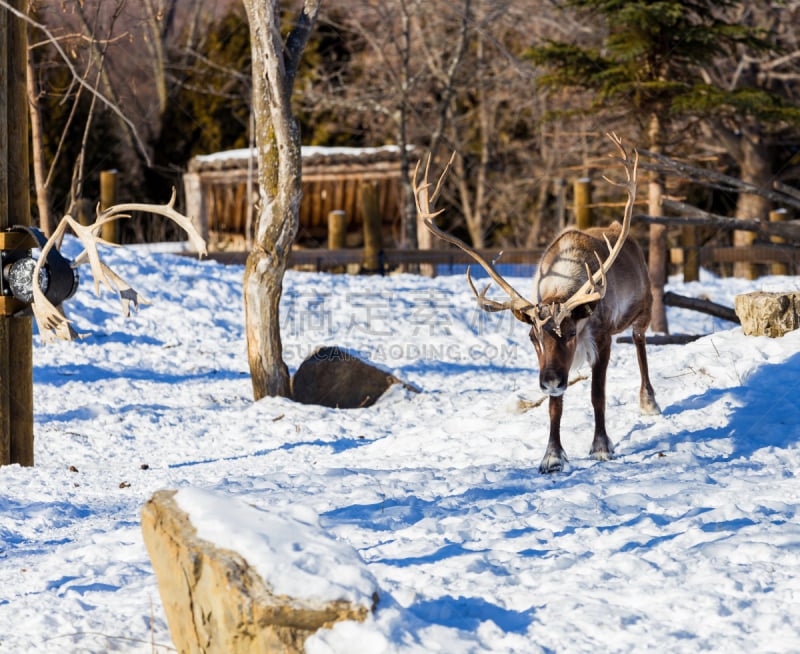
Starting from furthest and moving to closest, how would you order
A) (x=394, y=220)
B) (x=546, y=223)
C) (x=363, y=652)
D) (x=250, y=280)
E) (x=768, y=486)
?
(x=546, y=223) → (x=394, y=220) → (x=250, y=280) → (x=768, y=486) → (x=363, y=652)

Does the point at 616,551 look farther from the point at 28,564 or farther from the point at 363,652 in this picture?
the point at 28,564

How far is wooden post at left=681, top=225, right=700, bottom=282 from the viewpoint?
630 inches

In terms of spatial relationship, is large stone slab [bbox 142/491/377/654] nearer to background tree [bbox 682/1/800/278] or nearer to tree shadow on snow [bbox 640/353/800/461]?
tree shadow on snow [bbox 640/353/800/461]

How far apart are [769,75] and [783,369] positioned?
13220mm

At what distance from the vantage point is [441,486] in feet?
20.5

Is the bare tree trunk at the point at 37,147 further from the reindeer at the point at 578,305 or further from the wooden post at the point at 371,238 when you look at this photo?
the reindeer at the point at 578,305

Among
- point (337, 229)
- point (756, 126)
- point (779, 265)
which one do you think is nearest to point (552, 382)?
point (337, 229)

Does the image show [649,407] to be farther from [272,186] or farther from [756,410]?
[272,186]

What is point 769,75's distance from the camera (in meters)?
19.5

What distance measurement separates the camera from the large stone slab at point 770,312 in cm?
846

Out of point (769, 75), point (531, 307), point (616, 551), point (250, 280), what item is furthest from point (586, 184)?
point (616, 551)

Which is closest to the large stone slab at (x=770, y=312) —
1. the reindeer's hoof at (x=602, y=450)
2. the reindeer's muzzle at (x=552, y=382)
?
the reindeer's hoof at (x=602, y=450)

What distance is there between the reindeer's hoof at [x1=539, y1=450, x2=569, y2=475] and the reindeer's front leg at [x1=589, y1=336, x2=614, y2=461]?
0.37 metres

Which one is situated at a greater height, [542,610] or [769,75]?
[769,75]
